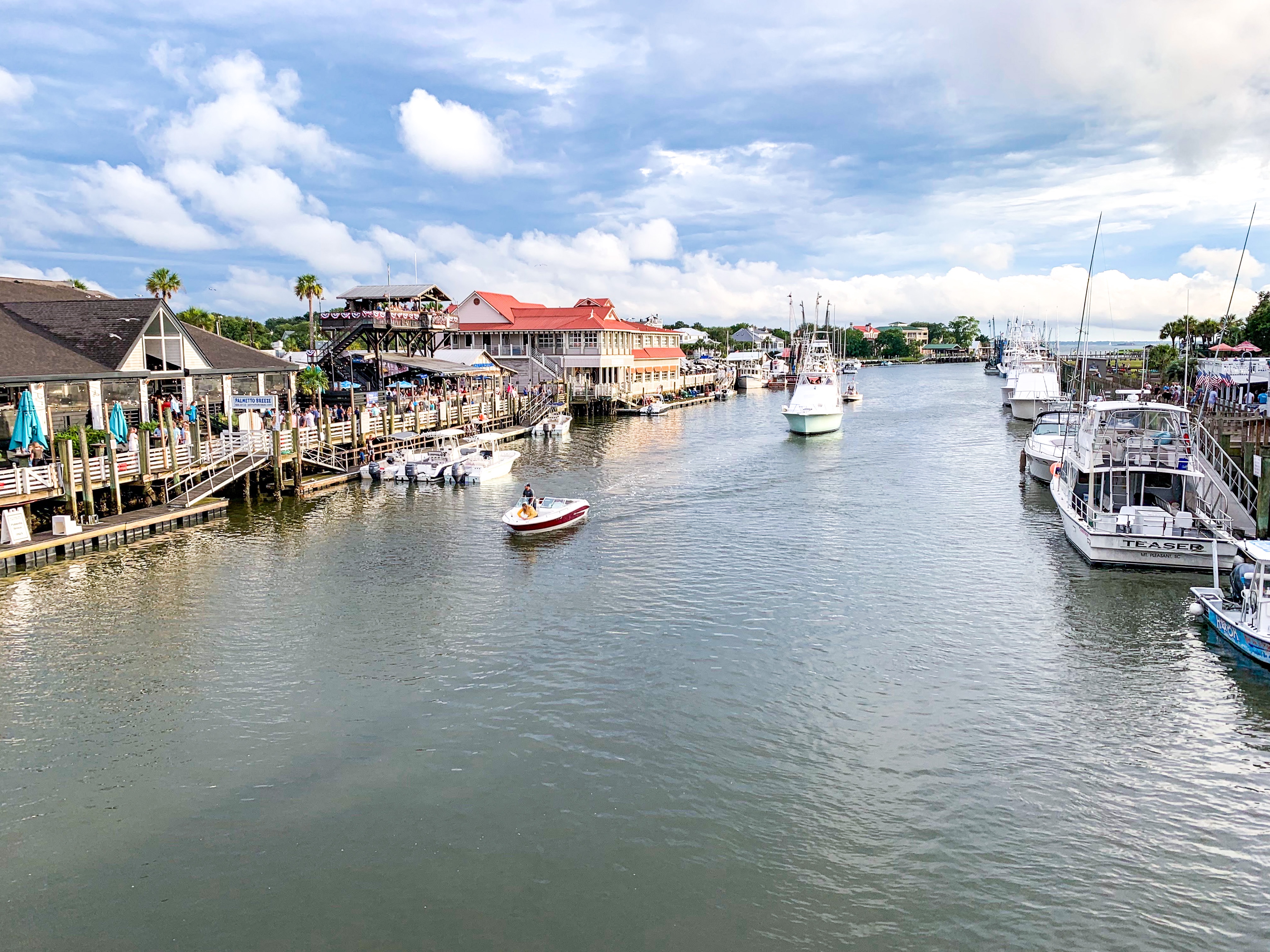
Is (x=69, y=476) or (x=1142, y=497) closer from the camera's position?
(x=69, y=476)

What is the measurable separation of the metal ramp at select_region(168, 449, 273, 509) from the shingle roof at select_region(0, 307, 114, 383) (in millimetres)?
5827

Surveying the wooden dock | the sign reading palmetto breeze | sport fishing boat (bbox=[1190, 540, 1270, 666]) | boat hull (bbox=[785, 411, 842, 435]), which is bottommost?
sport fishing boat (bbox=[1190, 540, 1270, 666])

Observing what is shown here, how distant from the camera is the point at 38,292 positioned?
47500mm

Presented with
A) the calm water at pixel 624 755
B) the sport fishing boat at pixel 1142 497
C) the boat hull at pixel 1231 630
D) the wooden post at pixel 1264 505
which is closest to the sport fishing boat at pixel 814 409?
the sport fishing boat at pixel 1142 497

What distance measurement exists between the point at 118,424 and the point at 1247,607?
1497 inches

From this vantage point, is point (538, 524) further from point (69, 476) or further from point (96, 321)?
point (96, 321)

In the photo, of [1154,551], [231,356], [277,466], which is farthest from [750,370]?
[1154,551]

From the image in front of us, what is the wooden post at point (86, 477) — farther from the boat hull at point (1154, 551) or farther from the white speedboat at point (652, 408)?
the white speedboat at point (652, 408)

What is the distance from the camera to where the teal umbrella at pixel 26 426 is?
30.7m

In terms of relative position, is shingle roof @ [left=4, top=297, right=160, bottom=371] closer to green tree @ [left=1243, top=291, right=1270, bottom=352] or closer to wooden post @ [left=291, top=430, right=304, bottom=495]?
wooden post @ [left=291, top=430, right=304, bottom=495]

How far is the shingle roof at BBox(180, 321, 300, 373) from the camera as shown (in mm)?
44656

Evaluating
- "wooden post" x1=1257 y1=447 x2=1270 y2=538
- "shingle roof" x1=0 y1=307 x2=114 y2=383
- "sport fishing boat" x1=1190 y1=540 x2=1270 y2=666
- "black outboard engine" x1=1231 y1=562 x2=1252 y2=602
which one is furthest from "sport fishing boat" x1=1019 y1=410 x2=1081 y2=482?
"shingle roof" x1=0 y1=307 x2=114 y2=383

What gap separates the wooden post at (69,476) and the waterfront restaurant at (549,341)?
61899 mm

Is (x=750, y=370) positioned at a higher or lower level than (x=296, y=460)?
higher
